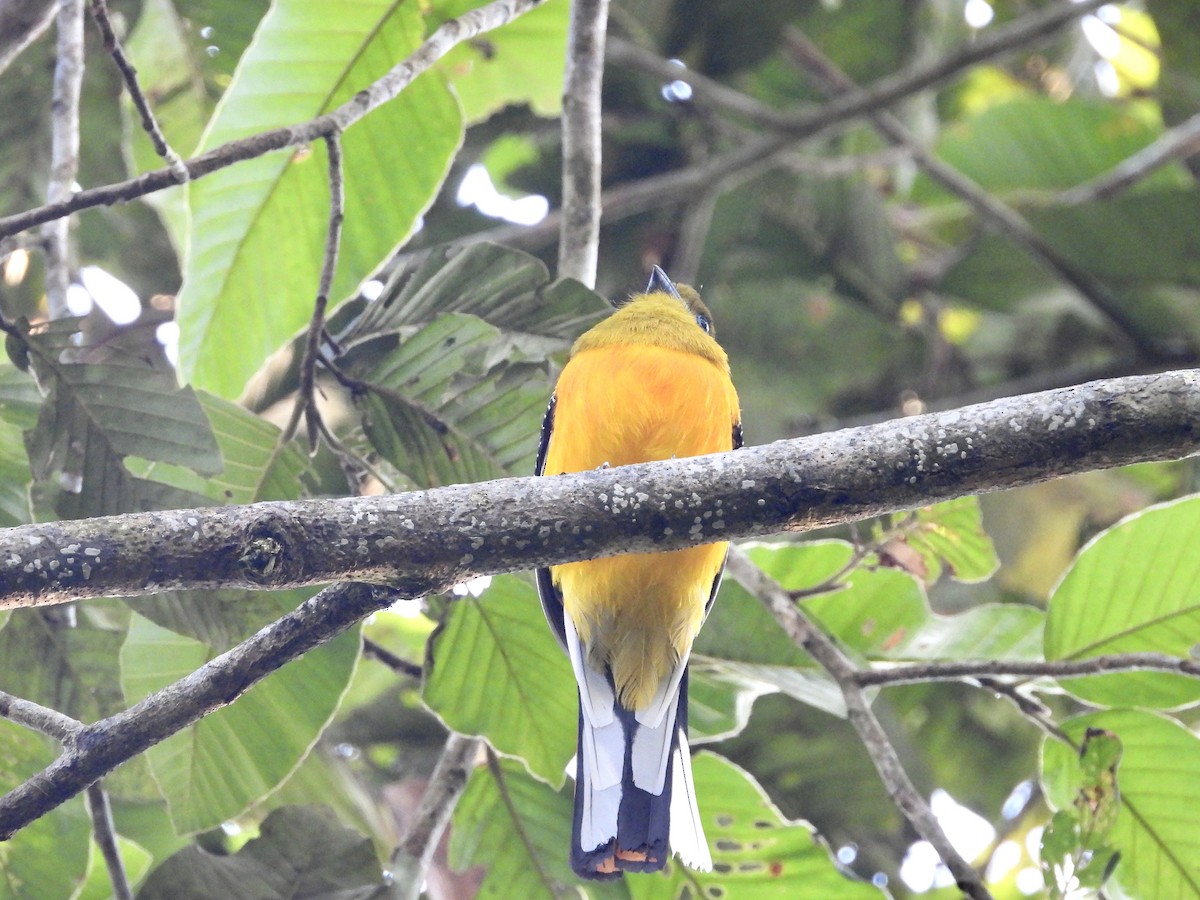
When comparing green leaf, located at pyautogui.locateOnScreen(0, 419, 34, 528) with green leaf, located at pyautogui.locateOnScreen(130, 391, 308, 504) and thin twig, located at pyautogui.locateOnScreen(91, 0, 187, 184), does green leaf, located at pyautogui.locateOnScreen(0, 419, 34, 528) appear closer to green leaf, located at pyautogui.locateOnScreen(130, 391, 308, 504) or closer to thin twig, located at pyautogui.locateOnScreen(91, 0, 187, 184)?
green leaf, located at pyautogui.locateOnScreen(130, 391, 308, 504)

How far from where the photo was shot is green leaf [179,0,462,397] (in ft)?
10.9

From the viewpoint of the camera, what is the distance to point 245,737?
2.86 m

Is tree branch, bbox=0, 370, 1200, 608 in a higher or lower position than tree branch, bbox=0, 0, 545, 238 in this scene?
lower

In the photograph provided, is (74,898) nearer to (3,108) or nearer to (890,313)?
(3,108)

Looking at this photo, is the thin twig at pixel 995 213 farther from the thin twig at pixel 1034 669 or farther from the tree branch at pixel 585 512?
the tree branch at pixel 585 512

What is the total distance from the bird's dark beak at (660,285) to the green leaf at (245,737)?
1524 millimetres

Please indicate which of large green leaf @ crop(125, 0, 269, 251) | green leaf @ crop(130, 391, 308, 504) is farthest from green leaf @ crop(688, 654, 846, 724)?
large green leaf @ crop(125, 0, 269, 251)

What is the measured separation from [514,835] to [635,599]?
0.71 m

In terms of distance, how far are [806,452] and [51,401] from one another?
59.0 inches

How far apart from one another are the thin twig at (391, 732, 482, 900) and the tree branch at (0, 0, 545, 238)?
1.47 metres

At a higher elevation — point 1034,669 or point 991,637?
point 991,637

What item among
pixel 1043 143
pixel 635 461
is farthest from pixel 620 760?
pixel 1043 143

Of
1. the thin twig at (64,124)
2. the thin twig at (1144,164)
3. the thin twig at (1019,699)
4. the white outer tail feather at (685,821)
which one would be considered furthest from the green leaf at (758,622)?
the thin twig at (1144,164)

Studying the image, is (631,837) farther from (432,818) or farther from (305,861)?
(305,861)
